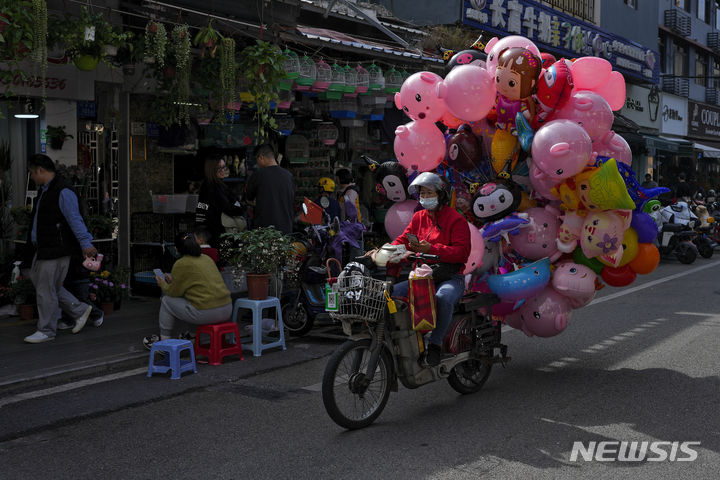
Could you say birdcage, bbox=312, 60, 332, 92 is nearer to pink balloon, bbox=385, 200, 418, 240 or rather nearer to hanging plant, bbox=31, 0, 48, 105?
pink balloon, bbox=385, 200, 418, 240

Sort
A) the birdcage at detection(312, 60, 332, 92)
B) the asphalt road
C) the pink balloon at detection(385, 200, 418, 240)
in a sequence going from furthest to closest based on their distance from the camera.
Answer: the birdcage at detection(312, 60, 332, 92)
the pink balloon at detection(385, 200, 418, 240)
the asphalt road

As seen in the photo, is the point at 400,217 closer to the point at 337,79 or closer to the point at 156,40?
the point at 156,40

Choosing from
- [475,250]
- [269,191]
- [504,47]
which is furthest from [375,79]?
[475,250]

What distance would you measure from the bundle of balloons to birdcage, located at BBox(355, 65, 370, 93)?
16.8 feet

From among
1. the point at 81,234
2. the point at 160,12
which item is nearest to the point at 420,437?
the point at 81,234

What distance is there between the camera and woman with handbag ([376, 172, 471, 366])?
6.01 meters

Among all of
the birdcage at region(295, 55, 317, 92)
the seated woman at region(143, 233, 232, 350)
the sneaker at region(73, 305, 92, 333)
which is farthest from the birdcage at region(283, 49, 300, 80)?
the sneaker at region(73, 305, 92, 333)

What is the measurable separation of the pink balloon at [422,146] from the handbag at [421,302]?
2.16 m

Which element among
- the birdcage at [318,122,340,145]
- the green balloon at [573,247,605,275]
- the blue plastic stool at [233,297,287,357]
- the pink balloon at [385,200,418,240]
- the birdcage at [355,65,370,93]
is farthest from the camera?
the birdcage at [318,122,340,145]

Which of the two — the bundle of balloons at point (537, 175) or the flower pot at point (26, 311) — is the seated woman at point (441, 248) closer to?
the bundle of balloons at point (537, 175)

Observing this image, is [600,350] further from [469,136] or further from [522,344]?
[469,136]

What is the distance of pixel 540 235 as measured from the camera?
7.13 m

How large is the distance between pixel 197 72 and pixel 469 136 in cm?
430

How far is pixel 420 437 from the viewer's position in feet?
18.0
